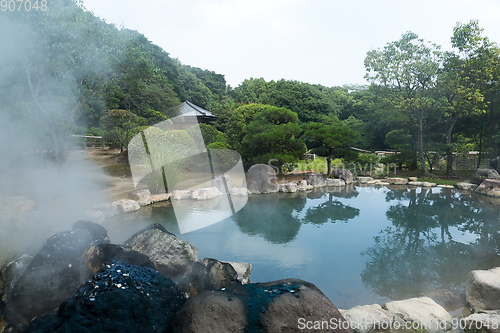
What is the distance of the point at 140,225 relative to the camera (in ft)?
18.2

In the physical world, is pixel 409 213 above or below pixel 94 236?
below

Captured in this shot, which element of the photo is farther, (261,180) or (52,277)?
(261,180)

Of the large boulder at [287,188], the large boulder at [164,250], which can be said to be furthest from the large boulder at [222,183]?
the large boulder at [164,250]

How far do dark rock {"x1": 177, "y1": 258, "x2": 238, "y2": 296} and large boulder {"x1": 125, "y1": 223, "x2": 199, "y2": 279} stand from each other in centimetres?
29

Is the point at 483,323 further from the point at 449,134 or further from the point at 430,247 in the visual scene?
the point at 449,134

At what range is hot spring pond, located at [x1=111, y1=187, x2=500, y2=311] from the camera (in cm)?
357

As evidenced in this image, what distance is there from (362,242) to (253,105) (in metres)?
9.86

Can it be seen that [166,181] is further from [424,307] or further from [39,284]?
[424,307]

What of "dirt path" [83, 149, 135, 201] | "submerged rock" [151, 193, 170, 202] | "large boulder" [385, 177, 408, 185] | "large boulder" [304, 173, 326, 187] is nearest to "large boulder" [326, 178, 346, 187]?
Answer: "large boulder" [304, 173, 326, 187]

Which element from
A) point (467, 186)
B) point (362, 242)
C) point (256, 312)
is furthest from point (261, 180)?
point (467, 186)

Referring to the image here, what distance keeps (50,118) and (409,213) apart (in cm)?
960

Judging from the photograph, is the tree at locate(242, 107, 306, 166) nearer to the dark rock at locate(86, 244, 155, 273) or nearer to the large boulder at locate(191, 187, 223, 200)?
the large boulder at locate(191, 187, 223, 200)

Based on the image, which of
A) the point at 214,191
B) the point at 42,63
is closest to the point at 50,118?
the point at 42,63

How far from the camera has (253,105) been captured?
13477 millimetres
